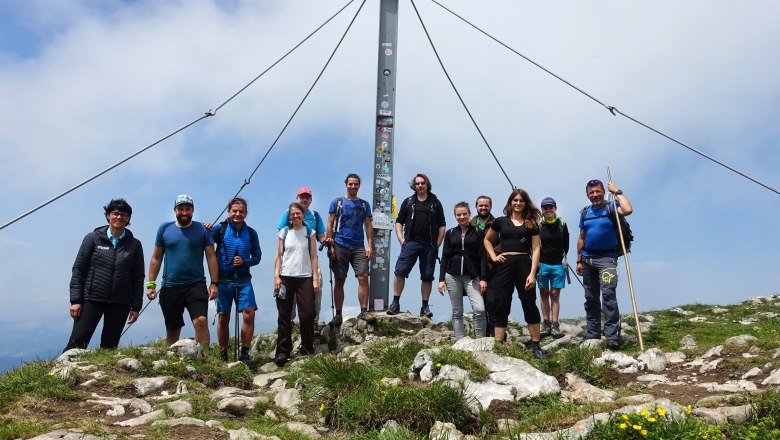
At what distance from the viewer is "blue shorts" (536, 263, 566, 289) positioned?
1084 centimetres

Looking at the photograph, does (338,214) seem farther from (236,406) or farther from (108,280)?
(236,406)

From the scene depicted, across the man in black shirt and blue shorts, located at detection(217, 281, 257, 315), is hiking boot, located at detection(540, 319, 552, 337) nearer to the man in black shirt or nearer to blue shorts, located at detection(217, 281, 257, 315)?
the man in black shirt

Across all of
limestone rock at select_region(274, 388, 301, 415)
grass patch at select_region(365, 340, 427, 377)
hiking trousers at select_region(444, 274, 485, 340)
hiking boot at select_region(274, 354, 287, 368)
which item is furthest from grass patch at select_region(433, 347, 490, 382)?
hiking boot at select_region(274, 354, 287, 368)

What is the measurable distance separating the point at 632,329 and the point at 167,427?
29.5 ft

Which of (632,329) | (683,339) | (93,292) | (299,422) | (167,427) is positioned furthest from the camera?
(632,329)

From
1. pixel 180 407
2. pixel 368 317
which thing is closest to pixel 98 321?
pixel 180 407

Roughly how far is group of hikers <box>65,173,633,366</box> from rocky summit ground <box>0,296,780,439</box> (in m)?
0.67

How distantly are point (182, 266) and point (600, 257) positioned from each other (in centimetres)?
658

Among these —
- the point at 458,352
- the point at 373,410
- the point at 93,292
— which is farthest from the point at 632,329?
the point at 93,292

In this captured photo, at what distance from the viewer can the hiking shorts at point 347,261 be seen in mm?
10773

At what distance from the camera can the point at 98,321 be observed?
896cm

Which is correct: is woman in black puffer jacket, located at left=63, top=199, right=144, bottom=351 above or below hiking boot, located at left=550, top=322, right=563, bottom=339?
above

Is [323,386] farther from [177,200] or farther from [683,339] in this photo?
[683,339]

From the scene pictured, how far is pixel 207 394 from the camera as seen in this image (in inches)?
286
